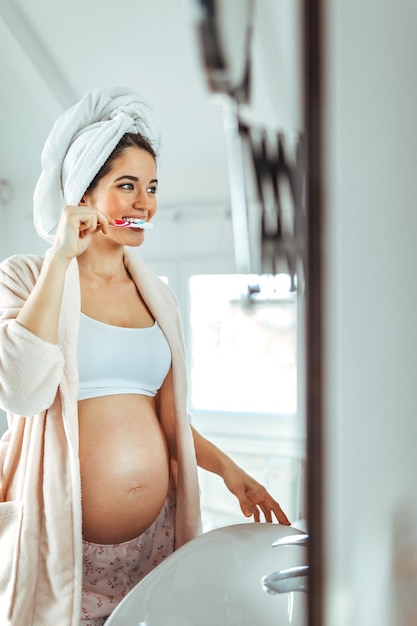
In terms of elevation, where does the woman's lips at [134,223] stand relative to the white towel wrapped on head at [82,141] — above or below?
below

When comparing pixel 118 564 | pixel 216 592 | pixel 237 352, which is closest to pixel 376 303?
pixel 237 352

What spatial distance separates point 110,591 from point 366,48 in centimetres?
72

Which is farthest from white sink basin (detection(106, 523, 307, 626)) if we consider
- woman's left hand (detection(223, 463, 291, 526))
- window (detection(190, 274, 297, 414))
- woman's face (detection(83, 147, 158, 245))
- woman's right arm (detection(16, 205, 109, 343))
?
woman's face (detection(83, 147, 158, 245))

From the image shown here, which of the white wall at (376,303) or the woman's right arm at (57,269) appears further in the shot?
the woman's right arm at (57,269)

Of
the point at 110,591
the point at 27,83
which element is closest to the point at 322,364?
the point at 110,591

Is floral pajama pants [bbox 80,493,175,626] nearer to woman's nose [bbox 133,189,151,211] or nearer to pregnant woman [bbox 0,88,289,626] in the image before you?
pregnant woman [bbox 0,88,289,626]

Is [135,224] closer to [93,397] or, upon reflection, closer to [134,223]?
[134,223]

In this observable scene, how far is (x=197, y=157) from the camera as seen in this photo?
755 millimetres

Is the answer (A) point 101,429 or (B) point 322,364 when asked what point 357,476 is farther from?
(A) point 101,429

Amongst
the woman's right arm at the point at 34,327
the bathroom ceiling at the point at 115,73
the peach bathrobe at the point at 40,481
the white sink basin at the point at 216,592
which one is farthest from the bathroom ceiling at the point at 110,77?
the white sink basin at the point at 216,592

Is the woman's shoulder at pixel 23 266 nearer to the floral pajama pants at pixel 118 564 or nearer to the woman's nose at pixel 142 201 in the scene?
the woman's nose at pixel 142 201

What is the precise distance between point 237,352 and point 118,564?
34cm

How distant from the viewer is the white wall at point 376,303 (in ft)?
A: 1.33

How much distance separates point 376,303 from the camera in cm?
45
